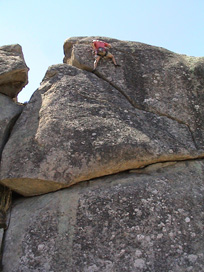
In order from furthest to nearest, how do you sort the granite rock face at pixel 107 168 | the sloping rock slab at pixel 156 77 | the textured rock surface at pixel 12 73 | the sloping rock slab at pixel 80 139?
the textured rock surface at pixel 12 73
the sloping rock slab at pixel 156 77
the sloping rock slab at pixel 80 139
the granite rock face at pixel 107 168

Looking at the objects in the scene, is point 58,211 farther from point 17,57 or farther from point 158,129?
point 17,57

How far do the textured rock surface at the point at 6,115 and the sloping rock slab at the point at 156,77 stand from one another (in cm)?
180

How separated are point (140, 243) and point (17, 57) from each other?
524cm

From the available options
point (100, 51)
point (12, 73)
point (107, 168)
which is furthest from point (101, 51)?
point (107, 168)

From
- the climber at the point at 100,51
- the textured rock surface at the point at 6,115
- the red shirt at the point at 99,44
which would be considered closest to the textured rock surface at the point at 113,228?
the textured rock surface at the point at 6,115

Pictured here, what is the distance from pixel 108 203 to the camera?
5.98 m

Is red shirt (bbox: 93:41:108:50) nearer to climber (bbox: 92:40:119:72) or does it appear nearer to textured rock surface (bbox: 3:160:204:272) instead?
climber (bbox: 92:40:119:72)

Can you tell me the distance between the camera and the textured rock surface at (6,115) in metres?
7.13

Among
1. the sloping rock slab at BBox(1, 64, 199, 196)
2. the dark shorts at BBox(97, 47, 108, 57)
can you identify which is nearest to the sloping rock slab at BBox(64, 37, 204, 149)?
the dark shorts at BBox(97, 47, 108, 57)

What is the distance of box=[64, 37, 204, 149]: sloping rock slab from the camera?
754 cm

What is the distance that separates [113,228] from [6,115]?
3.47 m

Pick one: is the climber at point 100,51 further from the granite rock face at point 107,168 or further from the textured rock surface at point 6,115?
the textured rock surface at point 6,115

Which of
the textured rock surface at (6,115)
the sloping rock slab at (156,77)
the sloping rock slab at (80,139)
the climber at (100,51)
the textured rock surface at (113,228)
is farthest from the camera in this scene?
the climber at (100,51)

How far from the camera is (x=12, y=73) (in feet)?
25.9
